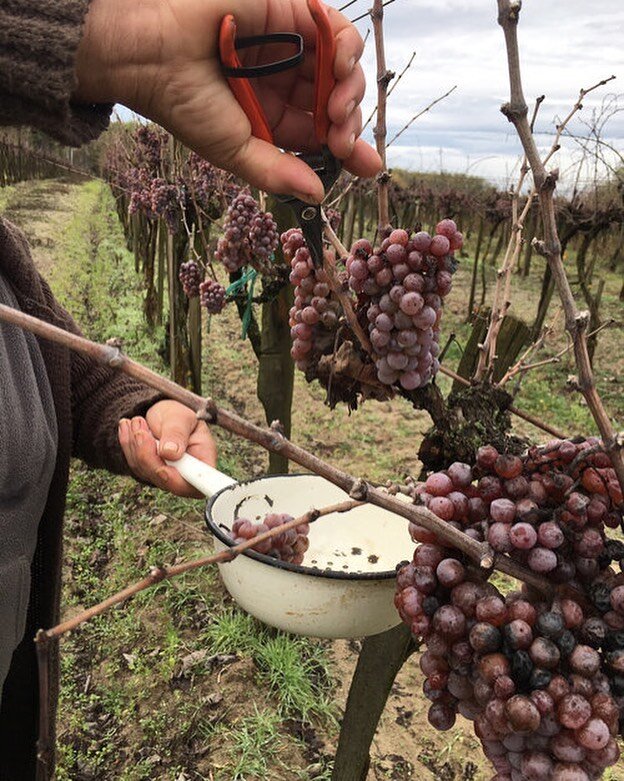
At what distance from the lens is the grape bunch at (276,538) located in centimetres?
127

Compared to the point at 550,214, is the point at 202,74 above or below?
above

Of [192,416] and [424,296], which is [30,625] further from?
[424,296]

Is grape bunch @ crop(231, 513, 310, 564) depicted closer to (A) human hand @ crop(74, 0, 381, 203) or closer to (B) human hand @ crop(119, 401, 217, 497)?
(B) human hand @ crop(119, 401, 217, 497)

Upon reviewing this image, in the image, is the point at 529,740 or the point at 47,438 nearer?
the point at 529,740

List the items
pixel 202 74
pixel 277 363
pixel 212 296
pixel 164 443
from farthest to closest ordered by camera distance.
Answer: pixel 212 296, pixel 277 363, pixel 164 443, pixel 202 74

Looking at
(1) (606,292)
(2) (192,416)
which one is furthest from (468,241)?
(2) (192,416)

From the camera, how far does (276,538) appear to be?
4.36 ft

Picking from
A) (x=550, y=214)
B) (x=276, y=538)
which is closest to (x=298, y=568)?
(x=276, y=538)

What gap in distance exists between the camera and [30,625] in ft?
6.05

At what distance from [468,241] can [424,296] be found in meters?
23.3

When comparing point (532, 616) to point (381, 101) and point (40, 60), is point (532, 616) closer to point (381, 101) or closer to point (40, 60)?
point (381, 101)

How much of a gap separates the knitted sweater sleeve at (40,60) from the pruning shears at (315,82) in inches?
9.0

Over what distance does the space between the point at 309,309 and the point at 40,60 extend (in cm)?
63

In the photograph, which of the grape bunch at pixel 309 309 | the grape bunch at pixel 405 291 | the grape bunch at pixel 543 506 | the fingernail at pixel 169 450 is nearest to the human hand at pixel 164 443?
the fingernail at pixel 169 450
